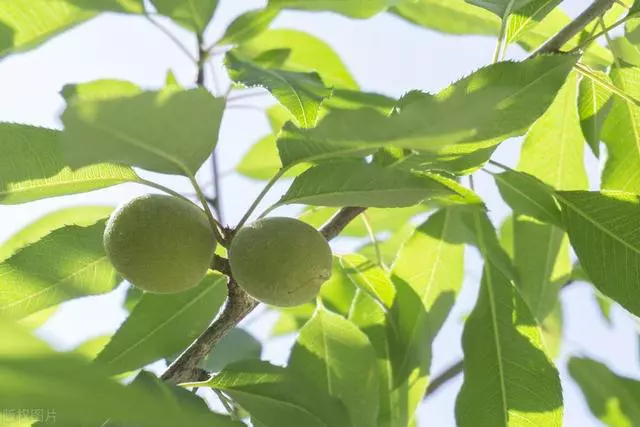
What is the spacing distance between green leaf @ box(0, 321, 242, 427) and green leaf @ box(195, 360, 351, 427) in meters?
0.80

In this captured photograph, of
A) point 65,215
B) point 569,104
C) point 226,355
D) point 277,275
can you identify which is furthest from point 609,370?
point 65,215

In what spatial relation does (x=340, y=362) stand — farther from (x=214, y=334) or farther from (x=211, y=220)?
(x=211, y=220)

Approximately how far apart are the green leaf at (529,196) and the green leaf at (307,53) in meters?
0.55

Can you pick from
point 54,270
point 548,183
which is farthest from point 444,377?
point 54,270

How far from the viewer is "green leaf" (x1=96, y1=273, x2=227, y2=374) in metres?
1.48

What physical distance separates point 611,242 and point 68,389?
42.4 inches

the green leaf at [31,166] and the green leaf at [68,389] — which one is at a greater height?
the green leaf at [31,166]

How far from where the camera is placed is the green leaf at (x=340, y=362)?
1496 mm

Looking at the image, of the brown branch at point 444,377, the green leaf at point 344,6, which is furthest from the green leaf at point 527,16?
the brown branch at point 444,377

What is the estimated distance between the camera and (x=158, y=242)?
1206 millimetres

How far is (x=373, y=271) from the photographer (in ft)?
5.30

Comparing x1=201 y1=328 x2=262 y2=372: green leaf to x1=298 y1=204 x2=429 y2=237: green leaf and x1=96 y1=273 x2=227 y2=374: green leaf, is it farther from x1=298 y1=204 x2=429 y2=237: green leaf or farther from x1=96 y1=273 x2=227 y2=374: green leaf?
x1=96 y1=273 x2=227 y2=374: green leaf

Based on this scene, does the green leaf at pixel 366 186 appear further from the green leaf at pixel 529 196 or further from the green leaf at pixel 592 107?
the green leaf at pixel 592 107

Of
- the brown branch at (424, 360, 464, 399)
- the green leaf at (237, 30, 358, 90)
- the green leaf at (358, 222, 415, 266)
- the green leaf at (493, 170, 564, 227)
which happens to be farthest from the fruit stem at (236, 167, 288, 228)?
the brown branch at (424, 360, 464, 399)
